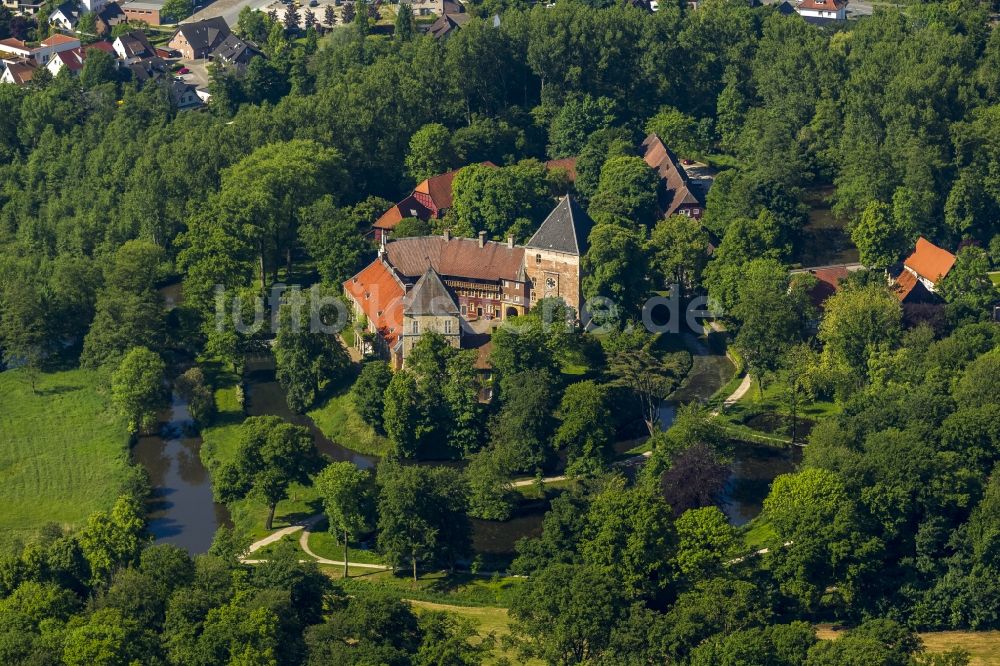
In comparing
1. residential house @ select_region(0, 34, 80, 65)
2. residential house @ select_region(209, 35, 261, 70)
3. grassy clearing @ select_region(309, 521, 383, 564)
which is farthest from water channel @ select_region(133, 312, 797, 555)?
residential house @ select_region(0, 34, 80, 65)

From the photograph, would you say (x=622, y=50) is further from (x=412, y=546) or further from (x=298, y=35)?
(x=412, y=546)

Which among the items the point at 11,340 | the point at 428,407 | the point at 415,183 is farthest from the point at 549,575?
the point at 415,183

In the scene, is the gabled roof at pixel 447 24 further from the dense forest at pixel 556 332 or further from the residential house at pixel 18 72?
the residential house at pixel 18 72

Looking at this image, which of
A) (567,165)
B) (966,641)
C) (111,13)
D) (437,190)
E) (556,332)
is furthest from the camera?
(111,13)

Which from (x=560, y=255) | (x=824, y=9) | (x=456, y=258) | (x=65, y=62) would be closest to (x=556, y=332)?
(x=560, y=255)

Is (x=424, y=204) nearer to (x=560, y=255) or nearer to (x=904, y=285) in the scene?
(x=560, y=255)

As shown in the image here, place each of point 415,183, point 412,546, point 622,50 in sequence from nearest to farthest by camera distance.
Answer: point 412,546 → point 415,183 → point 622,50

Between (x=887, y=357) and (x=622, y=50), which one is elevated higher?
(x=622, y=50)
